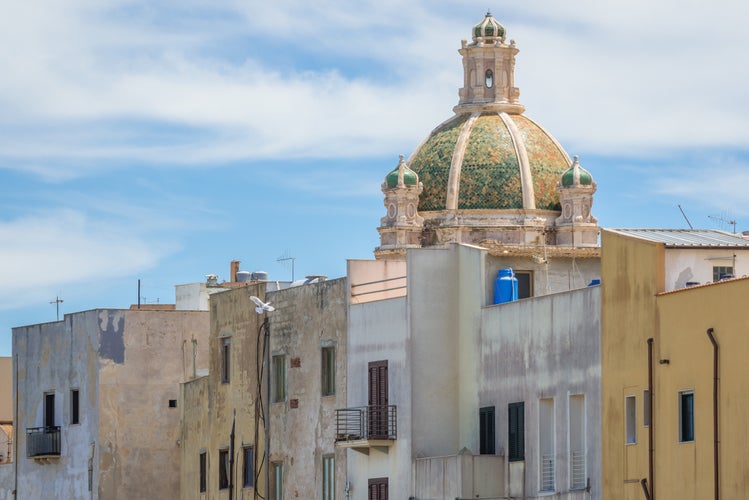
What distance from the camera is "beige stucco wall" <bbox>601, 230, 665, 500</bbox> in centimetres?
3875

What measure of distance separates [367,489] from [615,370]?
9357 millimetres

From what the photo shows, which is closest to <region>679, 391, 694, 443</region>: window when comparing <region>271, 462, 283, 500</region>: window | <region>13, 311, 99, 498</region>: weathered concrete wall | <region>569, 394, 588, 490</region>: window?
<region>569, 394, 588, 490</region>: window

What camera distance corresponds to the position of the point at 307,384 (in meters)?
50.7

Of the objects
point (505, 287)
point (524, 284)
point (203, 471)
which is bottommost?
point (203, 471)

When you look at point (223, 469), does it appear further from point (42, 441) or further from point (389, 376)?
point (389, 376)

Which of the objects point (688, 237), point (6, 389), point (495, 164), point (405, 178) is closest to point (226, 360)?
point (688, 237)

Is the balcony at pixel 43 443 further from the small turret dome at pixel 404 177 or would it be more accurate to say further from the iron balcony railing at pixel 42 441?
the small turret dome at pixel 404 177

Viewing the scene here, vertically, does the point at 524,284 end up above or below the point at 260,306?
above

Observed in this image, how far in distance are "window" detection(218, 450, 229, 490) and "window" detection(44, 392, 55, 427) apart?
8648 millimetres

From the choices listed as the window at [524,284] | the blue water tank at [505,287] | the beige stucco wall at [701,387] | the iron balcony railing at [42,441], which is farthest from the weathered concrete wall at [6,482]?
the beige stucco wall at [701,387]

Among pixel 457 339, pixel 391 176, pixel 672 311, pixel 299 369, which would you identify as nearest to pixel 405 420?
pixel 457 339

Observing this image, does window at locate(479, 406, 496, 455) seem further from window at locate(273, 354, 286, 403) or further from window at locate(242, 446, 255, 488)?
window at locate(242, 446, 255, 488)

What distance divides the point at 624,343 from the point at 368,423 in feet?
29.0

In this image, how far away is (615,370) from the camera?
3991cm
